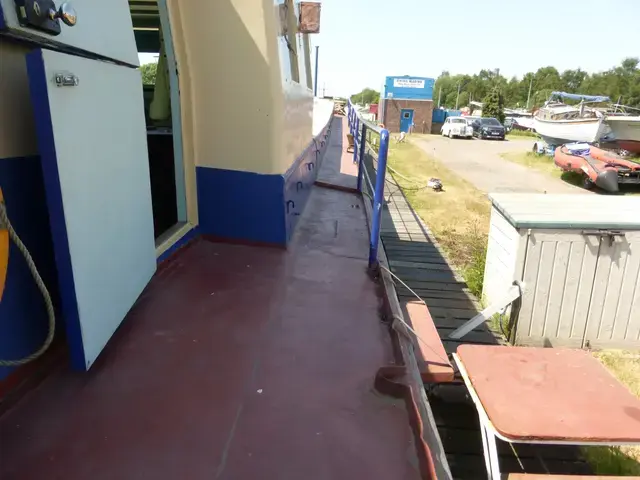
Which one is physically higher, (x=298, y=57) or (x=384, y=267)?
(x=298, y=57)

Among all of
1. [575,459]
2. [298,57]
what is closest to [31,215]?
[298,57]

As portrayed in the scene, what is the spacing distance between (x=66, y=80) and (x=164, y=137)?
261 centimetres

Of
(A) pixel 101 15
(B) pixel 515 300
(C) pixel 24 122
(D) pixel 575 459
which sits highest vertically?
(A) pixel 101 15

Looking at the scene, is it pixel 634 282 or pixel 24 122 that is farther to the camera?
pixel 634 282

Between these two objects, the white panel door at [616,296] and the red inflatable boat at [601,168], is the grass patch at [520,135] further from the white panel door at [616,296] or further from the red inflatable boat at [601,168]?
the white panel door at [616,296]

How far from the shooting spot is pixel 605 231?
4.99 m

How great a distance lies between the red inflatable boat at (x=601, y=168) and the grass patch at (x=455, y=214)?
4054mm

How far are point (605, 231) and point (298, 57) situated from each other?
3.51 meters

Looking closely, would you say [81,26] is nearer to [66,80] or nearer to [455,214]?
[66,80]

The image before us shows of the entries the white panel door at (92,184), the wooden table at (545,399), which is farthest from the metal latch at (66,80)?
the wooden table at (545,399)

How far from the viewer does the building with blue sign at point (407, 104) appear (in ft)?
131

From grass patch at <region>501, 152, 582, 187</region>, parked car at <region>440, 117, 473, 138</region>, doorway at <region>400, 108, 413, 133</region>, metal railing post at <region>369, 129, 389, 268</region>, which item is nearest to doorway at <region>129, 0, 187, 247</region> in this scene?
metal railing post at <region>369, 129, 389, 268</region>

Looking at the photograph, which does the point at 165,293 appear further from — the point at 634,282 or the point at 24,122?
the point at 634,282

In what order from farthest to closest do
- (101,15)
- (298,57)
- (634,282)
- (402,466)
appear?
1. (634,282)
2. (298,57)
3. (101,15)
4. (402,466)
